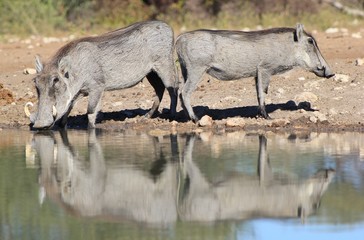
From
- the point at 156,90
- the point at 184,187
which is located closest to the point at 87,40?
the point at 156,90

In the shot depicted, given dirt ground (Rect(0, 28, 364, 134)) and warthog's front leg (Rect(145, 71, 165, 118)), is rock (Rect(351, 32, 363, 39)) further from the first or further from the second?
warthog's front leg (Rect(145, 71, 165, 118))

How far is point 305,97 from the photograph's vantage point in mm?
13500

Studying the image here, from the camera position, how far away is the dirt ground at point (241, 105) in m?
12.5

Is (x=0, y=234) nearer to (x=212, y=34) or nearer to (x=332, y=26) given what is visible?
(x=212, y=34)

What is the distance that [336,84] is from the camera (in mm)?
14164

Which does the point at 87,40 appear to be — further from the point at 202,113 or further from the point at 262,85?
the point at 262,85

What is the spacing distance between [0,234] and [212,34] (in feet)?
18.9

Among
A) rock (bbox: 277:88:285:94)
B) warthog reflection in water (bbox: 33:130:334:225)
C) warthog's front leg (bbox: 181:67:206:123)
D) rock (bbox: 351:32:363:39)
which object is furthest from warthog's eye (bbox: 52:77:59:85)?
rock (bbox: 351:32:363:39)

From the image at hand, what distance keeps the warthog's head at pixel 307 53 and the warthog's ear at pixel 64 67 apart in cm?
285

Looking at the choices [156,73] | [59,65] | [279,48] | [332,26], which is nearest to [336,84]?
[279,48]

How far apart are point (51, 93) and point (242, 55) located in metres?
2.37

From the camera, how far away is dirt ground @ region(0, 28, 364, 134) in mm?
12477

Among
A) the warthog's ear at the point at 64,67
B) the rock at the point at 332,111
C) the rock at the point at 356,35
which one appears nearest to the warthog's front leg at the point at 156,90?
the warthog's ear at the point at 64,67

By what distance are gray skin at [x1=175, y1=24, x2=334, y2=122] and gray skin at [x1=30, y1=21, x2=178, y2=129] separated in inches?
18.3
